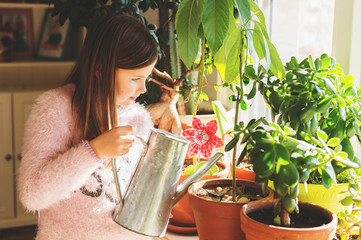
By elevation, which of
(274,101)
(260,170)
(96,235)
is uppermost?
(274,101)

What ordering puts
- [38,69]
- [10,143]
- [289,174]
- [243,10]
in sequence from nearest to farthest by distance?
[289,174] < [243,10] < [10,143] < [38,69]

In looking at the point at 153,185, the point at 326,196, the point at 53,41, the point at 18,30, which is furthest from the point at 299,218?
the point at 18,30

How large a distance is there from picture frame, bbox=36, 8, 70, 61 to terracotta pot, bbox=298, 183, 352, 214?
8.32 feet

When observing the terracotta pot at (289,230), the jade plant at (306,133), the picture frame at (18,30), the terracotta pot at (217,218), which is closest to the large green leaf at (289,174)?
the jade plant at (306,133)

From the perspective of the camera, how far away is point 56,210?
3.79ft

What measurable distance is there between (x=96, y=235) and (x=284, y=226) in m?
0.50

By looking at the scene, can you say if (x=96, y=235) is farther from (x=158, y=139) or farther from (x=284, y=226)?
(x=284, y=226)

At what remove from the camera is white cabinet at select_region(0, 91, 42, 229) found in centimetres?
289

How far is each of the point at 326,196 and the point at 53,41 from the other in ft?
8.58

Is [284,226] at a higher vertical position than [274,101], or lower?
lower

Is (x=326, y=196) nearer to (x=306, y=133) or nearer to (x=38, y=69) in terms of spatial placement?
(x=306, y=133)

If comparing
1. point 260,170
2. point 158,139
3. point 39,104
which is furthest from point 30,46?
point 260,170

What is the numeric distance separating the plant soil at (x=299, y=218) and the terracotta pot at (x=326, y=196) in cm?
6

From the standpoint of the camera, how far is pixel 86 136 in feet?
3.73
